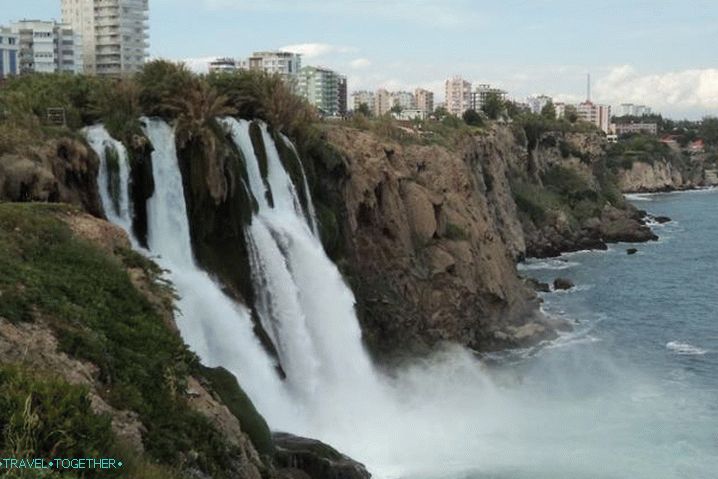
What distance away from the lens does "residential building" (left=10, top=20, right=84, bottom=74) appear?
100m

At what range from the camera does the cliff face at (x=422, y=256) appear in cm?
3306

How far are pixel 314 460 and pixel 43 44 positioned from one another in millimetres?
97015

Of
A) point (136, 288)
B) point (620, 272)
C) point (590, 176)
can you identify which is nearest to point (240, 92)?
point (136, 288)

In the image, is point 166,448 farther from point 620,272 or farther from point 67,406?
point 620,272

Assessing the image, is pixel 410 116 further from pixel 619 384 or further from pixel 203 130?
pixel 203 130

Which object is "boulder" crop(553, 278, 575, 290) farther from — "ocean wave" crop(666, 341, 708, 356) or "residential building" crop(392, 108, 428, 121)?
"residential building" crop(392, 108, 428, 121)

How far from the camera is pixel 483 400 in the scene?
28.5 metres

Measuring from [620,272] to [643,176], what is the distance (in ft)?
273

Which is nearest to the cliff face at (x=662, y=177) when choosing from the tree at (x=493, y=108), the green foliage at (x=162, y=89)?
the tree at (x=493, y=108)

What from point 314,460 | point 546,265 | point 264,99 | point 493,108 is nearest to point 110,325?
point 314,460

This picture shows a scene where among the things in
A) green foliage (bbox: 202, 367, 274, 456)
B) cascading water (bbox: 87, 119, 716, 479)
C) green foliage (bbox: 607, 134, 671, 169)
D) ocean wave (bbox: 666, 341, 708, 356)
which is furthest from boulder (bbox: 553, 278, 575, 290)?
green foliage (bbox: 607, 134, 671, 169)

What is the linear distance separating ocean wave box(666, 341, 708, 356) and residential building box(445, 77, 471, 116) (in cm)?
15949

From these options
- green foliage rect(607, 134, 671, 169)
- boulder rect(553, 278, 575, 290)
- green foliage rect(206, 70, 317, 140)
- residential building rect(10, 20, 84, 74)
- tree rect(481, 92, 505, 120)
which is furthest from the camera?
green foliage rect(607, 134, 671, 169)

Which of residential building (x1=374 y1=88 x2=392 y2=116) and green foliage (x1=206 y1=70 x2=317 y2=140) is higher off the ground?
residential building (x1=374 y1=88 x2=392 y2=116)
